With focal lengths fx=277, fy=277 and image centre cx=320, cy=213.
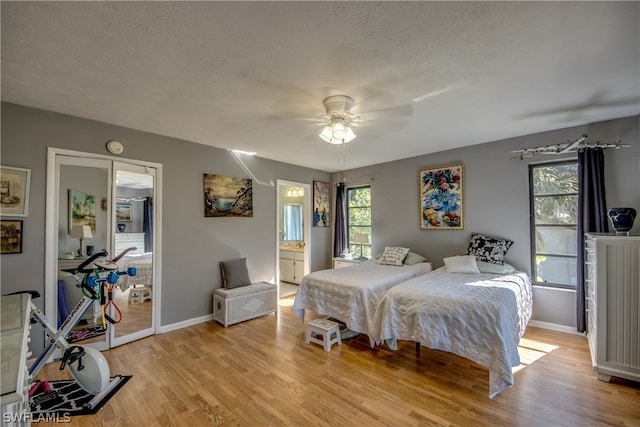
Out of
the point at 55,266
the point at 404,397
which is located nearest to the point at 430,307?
the point at 404,397

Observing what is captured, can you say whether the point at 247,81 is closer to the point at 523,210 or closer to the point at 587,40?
the point at 587,40

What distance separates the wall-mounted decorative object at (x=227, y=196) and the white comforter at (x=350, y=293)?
1.63 meters

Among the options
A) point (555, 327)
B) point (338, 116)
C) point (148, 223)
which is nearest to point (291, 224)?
point (148, 223)

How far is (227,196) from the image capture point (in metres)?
4.24

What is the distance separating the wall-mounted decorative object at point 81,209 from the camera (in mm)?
2928

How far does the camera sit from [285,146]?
405 centimetres

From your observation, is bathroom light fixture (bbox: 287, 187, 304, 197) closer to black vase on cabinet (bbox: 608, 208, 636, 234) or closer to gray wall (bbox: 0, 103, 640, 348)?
gray wall (bbox: 0, 103, 640, 348)

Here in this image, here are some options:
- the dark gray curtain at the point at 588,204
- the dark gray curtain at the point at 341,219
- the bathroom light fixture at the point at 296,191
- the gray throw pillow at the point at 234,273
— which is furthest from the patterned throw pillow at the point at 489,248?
the bathroom light fixture at the point at 296,191

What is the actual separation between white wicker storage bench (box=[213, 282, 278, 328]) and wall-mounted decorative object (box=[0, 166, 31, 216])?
7.35 ft

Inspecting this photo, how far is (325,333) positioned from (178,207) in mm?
2508

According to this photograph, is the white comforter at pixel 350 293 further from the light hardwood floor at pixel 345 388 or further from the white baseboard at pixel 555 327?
the white baseboard at pixel 555 327

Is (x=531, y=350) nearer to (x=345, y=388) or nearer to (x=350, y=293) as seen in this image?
(x=350, y=293)

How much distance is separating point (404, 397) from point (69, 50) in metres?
3.44

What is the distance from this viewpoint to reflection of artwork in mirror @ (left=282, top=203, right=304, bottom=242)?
7.11 metres
